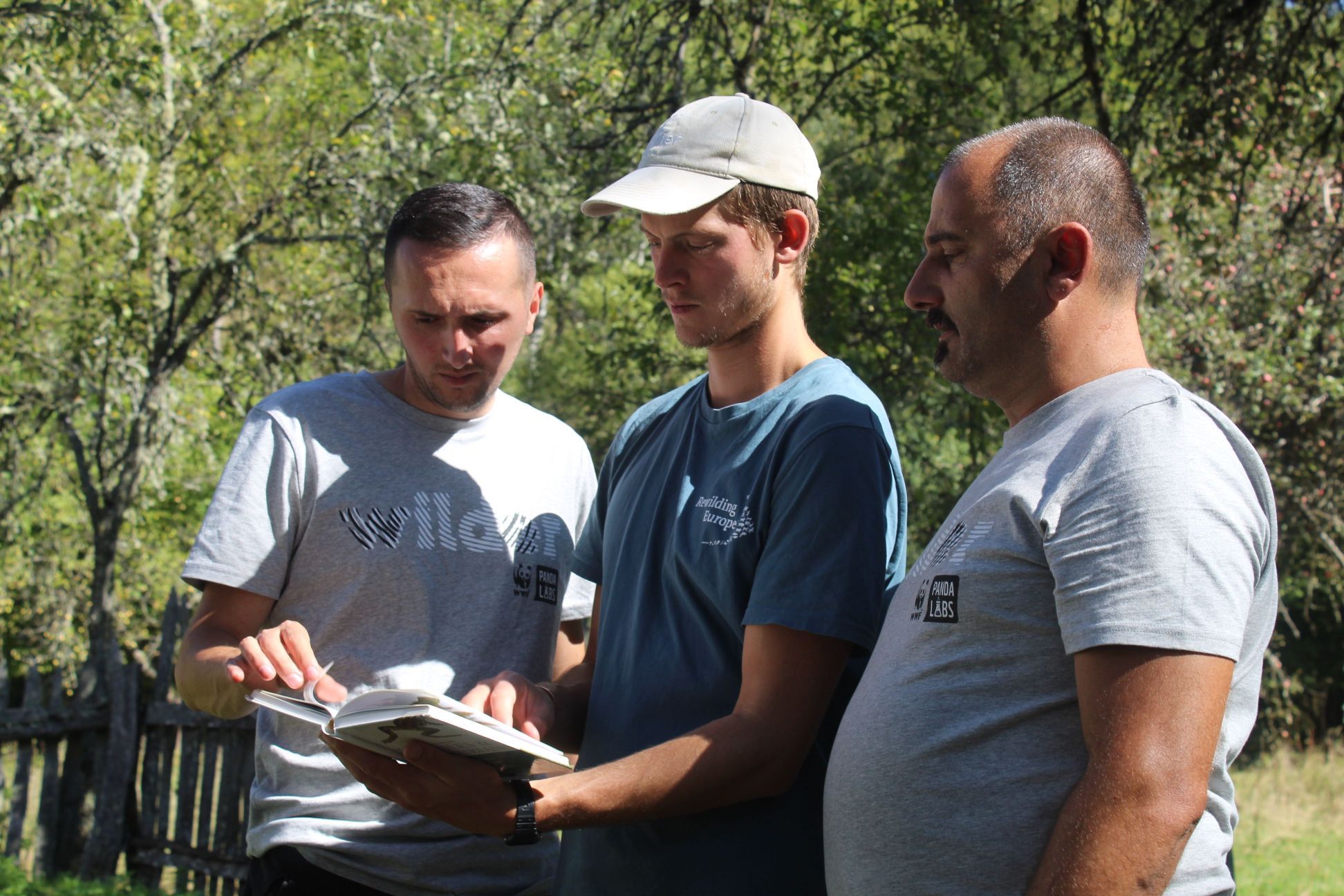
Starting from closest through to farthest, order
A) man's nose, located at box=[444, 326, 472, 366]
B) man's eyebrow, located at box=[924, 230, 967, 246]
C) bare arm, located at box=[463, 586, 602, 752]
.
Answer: man's eyebrow, located at box=[924, 230, 967, 246] → bare arm, located at box=[463, 586, 602, 752] → man's nose, located at box=[444, 326, 472, 366]

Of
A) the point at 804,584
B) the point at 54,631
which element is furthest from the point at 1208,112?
the point at 54,631

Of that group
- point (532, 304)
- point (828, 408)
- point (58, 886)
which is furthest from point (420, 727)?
point (58, 886)

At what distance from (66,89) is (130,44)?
152 centimetres

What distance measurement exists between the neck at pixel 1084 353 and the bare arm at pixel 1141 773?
46 cm

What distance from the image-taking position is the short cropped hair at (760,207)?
7.24 ft

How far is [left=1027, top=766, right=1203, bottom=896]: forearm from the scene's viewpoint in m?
1.36

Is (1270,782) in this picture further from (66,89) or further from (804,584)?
(66,89)

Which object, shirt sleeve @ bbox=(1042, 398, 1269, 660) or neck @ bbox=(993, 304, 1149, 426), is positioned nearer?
shirt sleeve @ bbox=(1042, 398, 1269, 660)

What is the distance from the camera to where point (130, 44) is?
8.36 m

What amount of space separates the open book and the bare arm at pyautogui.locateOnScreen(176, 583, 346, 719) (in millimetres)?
205

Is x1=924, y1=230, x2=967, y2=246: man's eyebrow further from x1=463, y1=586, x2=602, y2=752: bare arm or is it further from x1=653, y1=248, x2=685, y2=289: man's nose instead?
x1=463, y1=586, x2=602, y2=752: bare arm

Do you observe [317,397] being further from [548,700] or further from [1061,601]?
[1061,601]

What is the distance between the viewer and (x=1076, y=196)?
173 centimetres

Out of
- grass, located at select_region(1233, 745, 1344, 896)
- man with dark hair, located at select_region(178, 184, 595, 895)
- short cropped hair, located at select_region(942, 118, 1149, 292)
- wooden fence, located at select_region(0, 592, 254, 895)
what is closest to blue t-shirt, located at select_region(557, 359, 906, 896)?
man with dark hair, located at select_region(178, 184, 595, 895)
